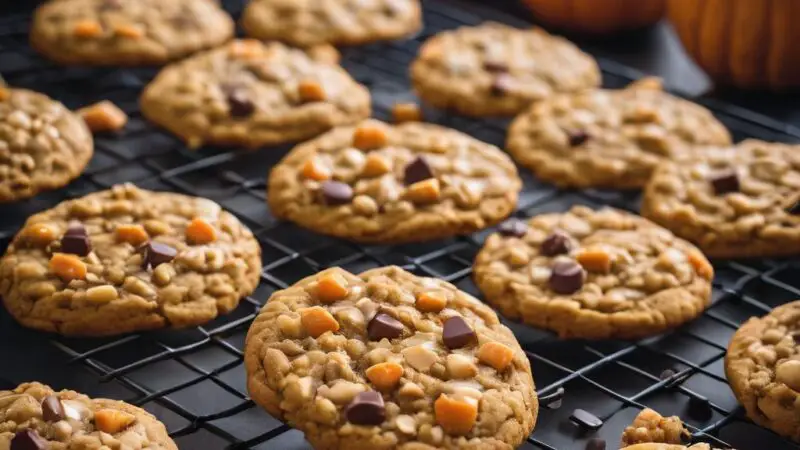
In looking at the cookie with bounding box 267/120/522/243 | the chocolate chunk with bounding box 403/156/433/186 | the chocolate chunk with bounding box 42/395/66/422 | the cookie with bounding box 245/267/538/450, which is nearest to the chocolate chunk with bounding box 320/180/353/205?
the cookie with bounding box 267/120/522/243

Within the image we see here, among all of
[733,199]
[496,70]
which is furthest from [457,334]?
[496,70]

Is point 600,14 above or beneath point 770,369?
above

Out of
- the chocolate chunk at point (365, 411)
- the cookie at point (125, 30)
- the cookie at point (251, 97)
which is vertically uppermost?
the cookie at point (125, 30)

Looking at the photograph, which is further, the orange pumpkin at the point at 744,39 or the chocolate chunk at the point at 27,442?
the orange pumpkin at the point at 744,39

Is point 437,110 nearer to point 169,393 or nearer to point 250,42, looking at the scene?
point 250,42

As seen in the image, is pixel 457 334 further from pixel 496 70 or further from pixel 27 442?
pixel 496 70

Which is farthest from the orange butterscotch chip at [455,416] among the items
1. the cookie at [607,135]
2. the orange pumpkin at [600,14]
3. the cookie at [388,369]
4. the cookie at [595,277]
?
the orange pumpkin at [600,14]

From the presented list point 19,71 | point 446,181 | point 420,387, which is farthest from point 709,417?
point 19,71

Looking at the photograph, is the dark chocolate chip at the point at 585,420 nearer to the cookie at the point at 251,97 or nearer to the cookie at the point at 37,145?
the cookie at the point at 251,97
